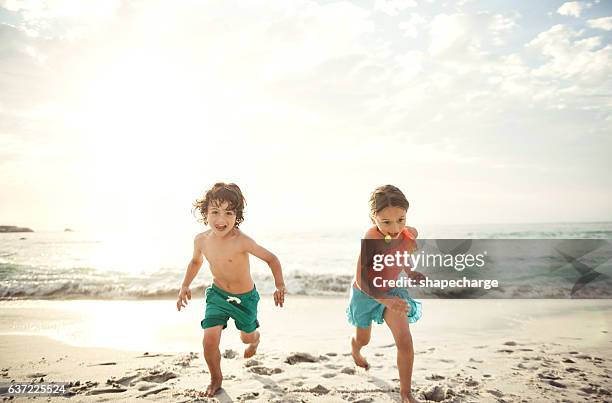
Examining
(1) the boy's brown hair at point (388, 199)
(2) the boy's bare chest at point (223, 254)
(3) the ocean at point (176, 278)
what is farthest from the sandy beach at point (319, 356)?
(3) the ocean at point (176, 278)

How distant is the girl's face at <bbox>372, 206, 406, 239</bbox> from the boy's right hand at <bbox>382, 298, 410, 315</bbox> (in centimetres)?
54

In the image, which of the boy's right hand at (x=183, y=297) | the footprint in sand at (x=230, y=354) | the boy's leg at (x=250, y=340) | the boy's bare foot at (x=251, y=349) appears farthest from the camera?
the footprint in sand at (x=230, y=354)

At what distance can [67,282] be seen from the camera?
11.3m

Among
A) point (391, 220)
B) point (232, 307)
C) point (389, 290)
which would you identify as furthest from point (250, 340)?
point (391, 220)

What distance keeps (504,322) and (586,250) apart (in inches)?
600

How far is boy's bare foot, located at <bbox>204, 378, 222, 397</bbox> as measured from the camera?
3.44m

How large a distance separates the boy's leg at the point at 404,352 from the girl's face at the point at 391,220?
65cm

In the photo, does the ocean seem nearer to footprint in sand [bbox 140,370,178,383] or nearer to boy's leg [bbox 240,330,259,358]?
boy's leg [bbox 240,330,259,358]

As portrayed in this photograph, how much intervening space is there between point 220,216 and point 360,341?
1717mm

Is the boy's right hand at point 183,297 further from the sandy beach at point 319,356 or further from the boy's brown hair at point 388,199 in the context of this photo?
the boy's brown hair at point 388,199

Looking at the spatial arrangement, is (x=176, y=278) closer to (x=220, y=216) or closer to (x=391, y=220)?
(x=220, y=216)

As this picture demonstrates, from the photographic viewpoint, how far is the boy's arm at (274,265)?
348 cm

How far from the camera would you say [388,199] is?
3.37 metres

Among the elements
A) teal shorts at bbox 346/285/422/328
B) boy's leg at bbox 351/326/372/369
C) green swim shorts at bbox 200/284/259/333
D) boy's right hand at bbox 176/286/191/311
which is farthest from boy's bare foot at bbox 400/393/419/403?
boy's right hand at bbox 176/286/191/311
